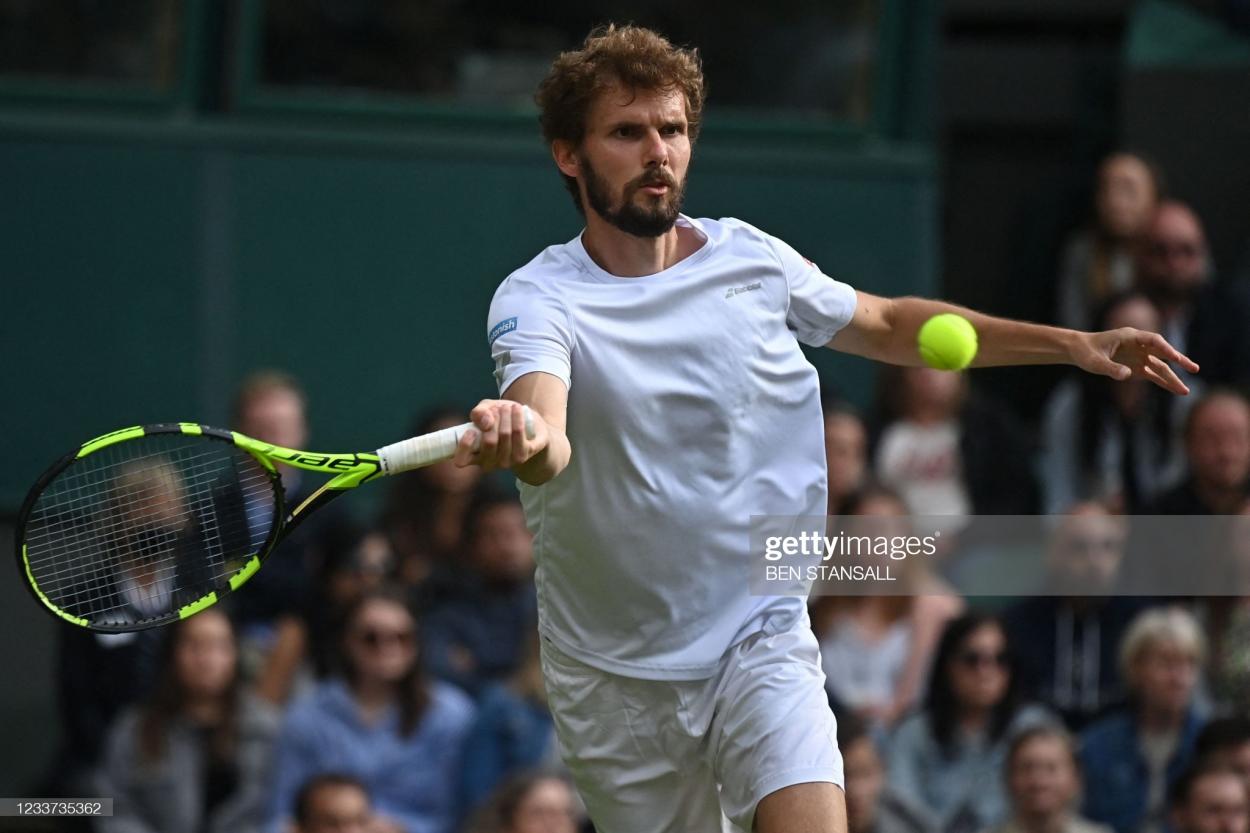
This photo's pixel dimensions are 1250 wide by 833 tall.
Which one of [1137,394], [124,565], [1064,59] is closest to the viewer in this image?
[124,565]

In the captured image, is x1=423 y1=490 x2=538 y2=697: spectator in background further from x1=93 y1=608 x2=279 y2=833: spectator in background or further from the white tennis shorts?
the white tennis shorts

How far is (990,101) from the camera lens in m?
9.99

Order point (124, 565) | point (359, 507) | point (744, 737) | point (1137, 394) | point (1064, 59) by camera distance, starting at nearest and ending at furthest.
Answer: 1. point (744, 737)
2. point (124, 565)
3. point (1137, 394)
4. point (359, 507)
5. point (1064, 59)

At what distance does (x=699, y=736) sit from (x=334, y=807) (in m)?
2.56

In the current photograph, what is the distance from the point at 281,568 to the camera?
7.79 meters

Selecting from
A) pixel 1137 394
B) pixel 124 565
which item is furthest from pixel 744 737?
pixel 1137 394

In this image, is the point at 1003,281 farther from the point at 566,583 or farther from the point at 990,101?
the point at 566,583

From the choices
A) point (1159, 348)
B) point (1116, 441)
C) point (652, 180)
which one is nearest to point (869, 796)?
point (1116, 441)

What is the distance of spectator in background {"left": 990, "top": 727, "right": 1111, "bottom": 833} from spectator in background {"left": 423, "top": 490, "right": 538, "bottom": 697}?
1.75 meters

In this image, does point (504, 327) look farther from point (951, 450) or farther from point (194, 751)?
point (951, 450)

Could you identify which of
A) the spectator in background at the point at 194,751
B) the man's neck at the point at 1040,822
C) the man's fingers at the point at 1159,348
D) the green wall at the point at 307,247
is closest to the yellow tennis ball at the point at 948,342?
the man's fingers at the point at 1159,348

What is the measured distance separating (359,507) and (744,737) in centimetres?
464

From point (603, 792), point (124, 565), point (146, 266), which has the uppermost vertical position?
point (146, 266)

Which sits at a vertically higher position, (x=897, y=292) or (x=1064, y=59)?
(x=1064, y=59)
